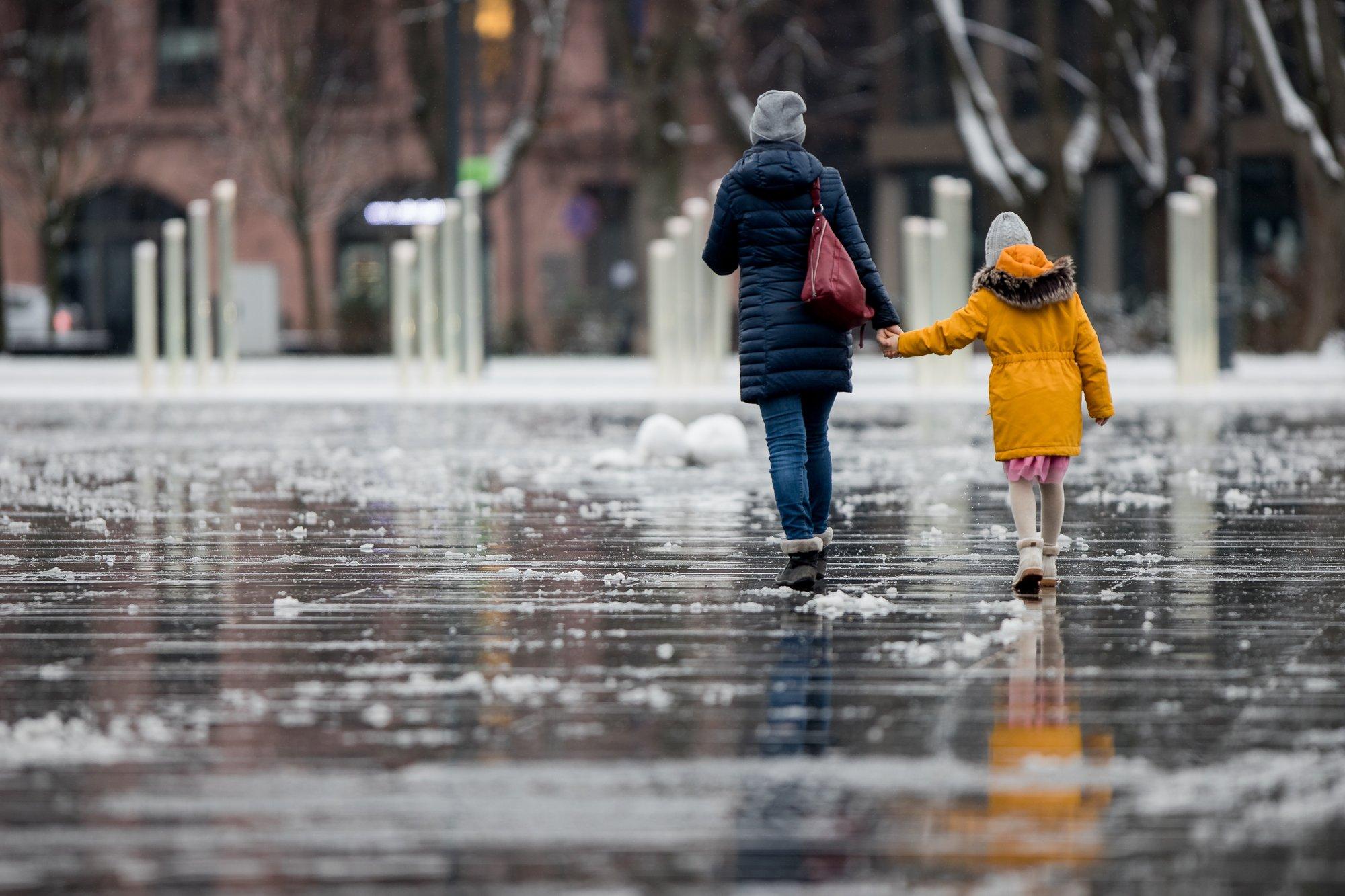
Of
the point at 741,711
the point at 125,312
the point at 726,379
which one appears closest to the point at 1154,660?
the point at 741,711

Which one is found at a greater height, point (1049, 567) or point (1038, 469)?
point (1038, 469)

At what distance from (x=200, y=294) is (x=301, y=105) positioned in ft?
51.0

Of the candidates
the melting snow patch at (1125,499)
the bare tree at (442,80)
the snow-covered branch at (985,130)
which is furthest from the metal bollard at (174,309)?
the melting snow patch at (1125,499)

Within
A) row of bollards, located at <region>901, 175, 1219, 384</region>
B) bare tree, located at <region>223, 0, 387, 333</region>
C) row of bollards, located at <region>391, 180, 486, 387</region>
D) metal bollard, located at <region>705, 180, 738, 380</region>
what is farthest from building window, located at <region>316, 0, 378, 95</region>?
row of bollards, located at <region>901, 175, 1219, 384</region>

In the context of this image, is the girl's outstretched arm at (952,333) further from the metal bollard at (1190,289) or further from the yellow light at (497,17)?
the yellow light at (497,17)

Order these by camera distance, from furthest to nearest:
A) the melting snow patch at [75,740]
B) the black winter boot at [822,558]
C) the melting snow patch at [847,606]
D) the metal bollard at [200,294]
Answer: the metal bollard at [200,294], the black winter boot at [822,558], the melting snow patch at [847,606], the melting snow patch at [75,740]

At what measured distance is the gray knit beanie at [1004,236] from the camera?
8.05 metres

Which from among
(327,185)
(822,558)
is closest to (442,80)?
(327,185)

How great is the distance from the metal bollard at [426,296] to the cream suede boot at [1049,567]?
17.3 metres

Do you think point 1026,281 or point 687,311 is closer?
point 1026,281

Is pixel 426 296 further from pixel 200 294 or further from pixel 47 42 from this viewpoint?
pixel 47 42

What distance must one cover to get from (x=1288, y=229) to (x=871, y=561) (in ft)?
132

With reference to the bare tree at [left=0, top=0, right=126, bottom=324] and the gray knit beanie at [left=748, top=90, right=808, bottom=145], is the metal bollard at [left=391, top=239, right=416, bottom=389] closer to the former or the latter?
the gray knit beanie at [left=748, top=90, right=808, bottom=145]

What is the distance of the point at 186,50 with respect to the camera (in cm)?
4928
